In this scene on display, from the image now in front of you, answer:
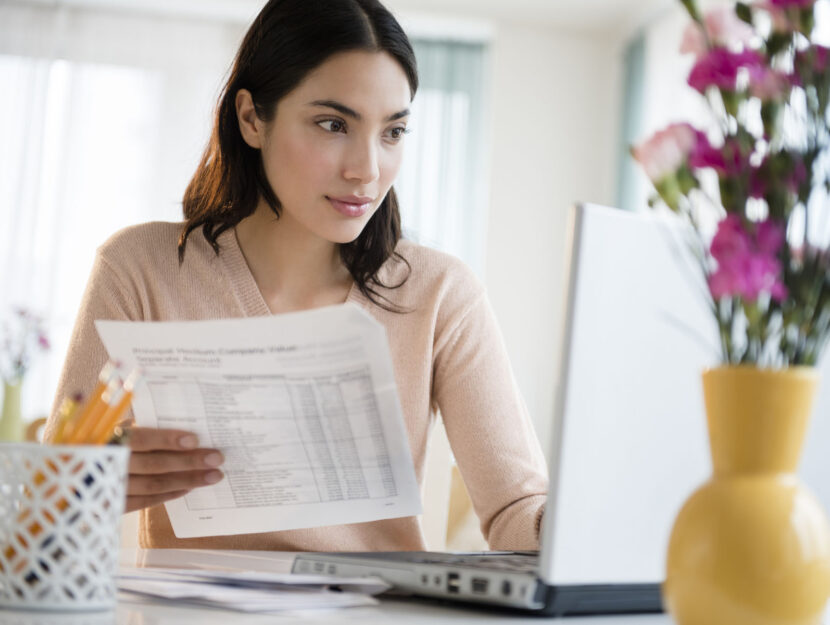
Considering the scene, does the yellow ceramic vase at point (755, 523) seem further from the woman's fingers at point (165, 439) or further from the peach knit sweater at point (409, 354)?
the peach knit sweater at point (409, 354)

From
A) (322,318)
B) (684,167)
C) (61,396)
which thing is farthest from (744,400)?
(61,396)

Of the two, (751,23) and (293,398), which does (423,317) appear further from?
(751,23)

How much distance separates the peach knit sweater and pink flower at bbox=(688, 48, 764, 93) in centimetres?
81

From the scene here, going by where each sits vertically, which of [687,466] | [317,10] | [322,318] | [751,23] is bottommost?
[687,466]

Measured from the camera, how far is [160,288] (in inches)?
59.1

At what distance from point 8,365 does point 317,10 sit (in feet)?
10.1

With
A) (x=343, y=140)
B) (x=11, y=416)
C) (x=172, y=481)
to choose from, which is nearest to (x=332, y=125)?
(x=343, y=140)

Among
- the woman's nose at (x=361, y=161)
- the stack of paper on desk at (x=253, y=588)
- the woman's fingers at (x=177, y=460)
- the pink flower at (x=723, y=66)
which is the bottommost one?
the stack of paper on desk at (x=253, y=588)

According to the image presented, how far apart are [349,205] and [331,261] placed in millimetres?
159

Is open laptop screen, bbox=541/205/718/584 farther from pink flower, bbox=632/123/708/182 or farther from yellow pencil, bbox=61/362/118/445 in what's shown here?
yellow pencil, bbox=61/362/118/445

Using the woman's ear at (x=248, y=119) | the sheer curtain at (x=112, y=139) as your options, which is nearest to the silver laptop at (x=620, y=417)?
the woman's ear at (x=248, y=119)

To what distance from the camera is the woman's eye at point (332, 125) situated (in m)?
1.49

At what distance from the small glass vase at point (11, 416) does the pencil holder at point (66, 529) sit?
8.47 feet

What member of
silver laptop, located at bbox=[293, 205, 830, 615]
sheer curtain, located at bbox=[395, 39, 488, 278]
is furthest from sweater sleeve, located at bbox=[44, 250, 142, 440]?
sheer curtain, located at bbox=[395, 39, 488, 278]
